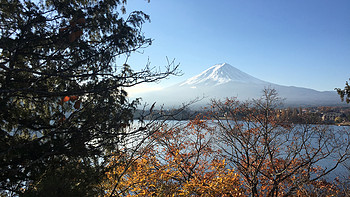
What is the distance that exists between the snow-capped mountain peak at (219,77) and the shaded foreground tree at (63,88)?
98.1 meters

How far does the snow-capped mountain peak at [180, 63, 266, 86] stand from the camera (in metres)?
108

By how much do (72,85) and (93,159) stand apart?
3.88 ft

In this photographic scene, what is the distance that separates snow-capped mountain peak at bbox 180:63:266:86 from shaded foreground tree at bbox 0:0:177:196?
98072mm

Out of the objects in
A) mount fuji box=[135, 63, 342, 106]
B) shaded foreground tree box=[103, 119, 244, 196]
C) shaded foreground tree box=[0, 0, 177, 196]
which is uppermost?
mount fuji box=[135, 63, 342, 106]

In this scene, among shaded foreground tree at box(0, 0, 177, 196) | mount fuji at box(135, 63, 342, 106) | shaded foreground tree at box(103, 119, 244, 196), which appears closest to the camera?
shaded foreground tree at box(0, 0, 177, 196)

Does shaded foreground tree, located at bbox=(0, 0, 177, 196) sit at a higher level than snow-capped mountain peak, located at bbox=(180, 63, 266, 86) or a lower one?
lower

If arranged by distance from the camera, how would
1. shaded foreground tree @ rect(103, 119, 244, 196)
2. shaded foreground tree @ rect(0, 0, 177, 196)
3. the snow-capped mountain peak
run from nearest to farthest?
shaded foreground tree @ rect(0, 0, 177, 196) < shaded foreground tree @ rect(103, 119, 244, 196) < the snow-capped mountain peak

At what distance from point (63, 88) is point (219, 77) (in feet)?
380

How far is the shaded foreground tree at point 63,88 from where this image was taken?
2674 mm

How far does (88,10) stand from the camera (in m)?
3.43

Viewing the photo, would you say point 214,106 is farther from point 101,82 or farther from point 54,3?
point 54,3

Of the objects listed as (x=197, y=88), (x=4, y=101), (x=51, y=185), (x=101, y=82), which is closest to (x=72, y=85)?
(x=101, y=82)

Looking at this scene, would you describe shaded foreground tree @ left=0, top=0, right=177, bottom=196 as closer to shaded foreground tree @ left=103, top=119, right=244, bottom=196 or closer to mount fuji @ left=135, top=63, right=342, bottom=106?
shaded foreground tree @ left=103, top=119, right=244, bottom=196

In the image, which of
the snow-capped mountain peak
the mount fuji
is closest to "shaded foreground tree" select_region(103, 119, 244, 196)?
the mount fuji
